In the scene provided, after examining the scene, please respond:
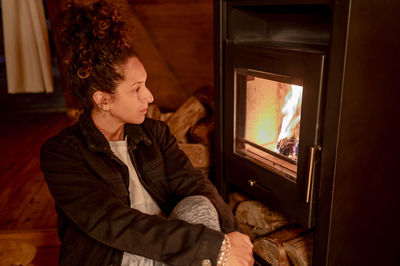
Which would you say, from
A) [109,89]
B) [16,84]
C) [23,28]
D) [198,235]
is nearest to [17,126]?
[16,84]

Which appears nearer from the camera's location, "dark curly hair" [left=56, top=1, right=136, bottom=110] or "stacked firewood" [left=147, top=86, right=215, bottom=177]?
"dark curly hair" [left=56, top=1, right=136, bottom=110]

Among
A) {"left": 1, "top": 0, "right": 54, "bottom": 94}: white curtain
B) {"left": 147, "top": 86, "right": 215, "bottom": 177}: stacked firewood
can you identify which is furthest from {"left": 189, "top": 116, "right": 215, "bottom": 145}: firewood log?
{"left": 1, "top": 0, "right": 54, "bottom": 94}: white curtain

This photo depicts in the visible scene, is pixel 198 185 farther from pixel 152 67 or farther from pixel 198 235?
pixel 152 67

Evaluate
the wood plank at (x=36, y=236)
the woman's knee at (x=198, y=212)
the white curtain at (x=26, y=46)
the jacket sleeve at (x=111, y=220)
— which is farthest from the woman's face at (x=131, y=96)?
the white curtain at (x=26, y=46)

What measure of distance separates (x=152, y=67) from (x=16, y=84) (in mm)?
1250

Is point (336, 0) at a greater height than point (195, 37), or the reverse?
point (336, 0)

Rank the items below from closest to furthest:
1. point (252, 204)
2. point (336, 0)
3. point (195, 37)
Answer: point (336, 0) < point (252, 204) < point (195, 37)

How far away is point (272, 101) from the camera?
143cm

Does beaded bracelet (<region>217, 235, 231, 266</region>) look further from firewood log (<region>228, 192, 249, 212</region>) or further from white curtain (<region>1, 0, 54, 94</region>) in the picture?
white curtain (<region>1, 0, 54, 94</region>)

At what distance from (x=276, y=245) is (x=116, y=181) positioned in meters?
0.57

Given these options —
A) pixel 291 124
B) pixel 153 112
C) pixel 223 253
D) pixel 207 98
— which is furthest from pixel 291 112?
pixel 153 112

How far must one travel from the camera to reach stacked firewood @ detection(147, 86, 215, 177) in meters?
1.79

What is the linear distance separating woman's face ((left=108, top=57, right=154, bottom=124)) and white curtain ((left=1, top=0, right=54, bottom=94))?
6.09 feet

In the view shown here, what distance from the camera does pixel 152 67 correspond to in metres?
2.37
